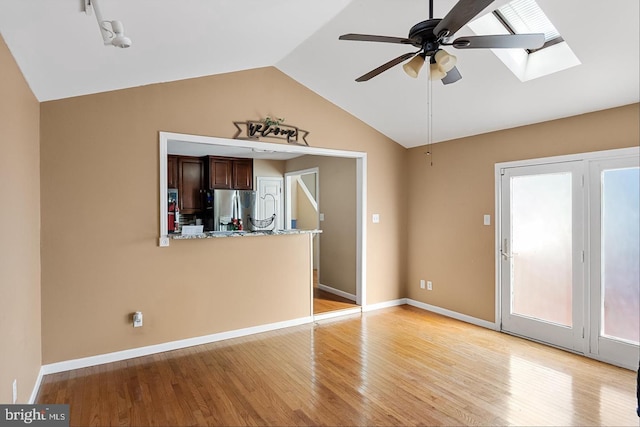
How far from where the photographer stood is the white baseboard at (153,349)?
3.27 meters

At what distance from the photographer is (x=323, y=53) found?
384cm

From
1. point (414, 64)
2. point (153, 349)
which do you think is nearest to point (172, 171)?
point (153, 349)

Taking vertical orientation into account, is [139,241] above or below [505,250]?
above

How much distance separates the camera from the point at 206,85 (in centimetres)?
391

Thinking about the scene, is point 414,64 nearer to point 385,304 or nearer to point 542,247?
point 542,247

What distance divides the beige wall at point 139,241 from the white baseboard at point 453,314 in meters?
1.78

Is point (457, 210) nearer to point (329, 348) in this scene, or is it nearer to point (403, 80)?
point (403, 80)

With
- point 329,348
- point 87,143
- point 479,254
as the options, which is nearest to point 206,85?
point 87,143

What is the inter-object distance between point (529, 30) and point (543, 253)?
86.1 inches

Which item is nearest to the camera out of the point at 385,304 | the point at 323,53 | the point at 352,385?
the point at 352,385

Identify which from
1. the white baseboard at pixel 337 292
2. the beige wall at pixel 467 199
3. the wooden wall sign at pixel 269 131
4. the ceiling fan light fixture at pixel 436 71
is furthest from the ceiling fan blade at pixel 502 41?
the white baseboard at pixel 337 292

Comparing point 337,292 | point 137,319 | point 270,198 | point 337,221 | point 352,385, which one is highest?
point 270,198

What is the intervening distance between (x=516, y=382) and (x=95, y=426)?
10.2ft

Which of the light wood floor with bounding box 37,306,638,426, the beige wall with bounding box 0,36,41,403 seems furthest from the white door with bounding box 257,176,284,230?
the beige wall with bounding box 0,36,41,403
